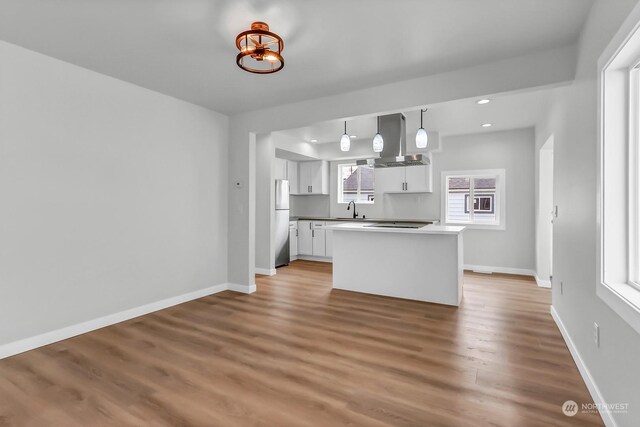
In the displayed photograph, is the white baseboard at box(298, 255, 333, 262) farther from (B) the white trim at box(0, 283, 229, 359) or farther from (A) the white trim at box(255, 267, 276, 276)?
(B) the white trim at box(0, 283, 229, 359)

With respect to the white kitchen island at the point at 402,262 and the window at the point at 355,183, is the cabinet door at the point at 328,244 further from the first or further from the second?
the white kitchen island at the point at 402,262

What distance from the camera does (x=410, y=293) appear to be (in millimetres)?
4234

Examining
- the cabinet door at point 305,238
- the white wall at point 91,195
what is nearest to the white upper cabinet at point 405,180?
the cabinet door at point 305,238

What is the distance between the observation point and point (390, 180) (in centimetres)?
677

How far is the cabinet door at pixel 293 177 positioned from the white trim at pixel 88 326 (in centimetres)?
369

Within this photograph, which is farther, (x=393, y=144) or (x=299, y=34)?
(x=393, y=144)

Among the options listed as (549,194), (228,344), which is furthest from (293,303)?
(549,194)

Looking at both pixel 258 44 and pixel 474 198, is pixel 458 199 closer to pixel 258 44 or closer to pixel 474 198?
pixel 474 198

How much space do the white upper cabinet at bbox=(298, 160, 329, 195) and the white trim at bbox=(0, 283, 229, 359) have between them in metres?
3.85

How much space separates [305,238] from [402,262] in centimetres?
352

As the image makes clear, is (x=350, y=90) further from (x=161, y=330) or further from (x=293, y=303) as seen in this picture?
(x=161, y=330)

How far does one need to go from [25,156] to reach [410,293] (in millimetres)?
4219

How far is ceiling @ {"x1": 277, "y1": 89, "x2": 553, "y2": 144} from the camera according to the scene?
4270mm

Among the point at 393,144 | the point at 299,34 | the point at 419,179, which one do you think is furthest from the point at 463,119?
the point at 299,34
